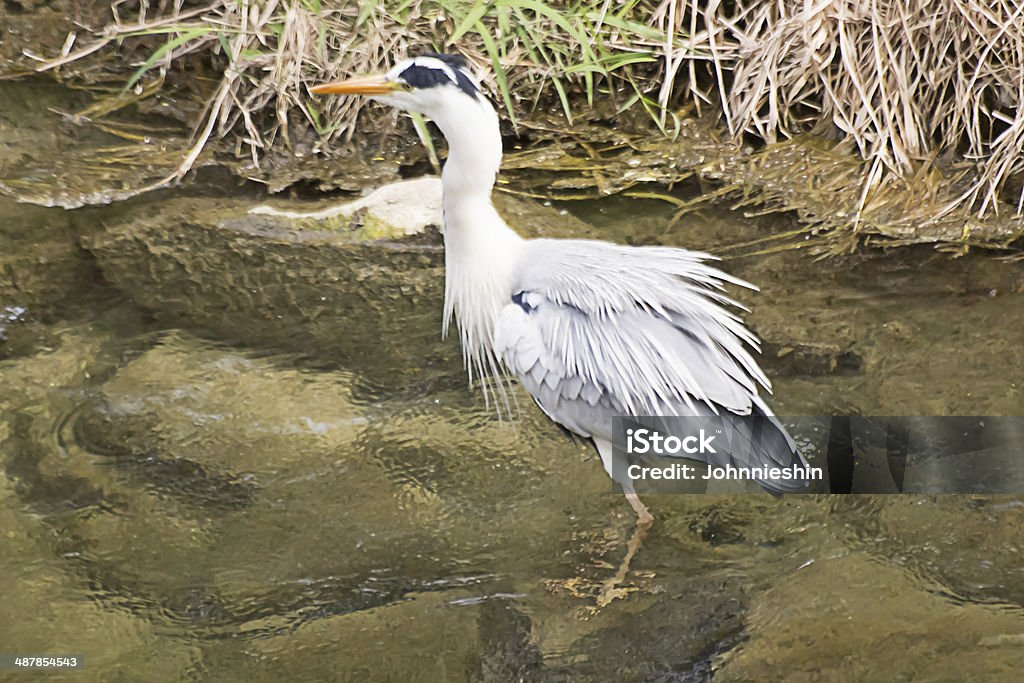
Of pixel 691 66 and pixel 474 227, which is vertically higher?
pixel 691 66

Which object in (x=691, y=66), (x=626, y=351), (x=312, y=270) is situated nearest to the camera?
(x=626, y=351)

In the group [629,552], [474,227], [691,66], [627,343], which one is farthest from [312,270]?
[691,66]

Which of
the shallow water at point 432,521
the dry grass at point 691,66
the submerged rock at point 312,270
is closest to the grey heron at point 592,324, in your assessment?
the shallow water at point 432,521

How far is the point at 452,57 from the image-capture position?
9.29 feet

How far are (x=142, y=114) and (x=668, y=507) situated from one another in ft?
8.72

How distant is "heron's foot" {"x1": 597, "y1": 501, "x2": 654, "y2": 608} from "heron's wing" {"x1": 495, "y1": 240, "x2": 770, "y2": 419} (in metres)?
0.27

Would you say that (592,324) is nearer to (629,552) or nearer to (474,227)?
(474,227)

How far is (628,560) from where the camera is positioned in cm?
279

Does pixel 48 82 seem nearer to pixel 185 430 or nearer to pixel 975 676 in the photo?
pixel 185 430

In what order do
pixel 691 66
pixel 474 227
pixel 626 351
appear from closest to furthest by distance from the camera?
pixel 626 351 < pixel 474 227 < pixel 691 66

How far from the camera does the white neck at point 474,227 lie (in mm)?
2807

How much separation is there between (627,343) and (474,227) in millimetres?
503

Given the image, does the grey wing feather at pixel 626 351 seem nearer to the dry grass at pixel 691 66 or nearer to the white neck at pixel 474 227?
the white neck at pixel 474 227

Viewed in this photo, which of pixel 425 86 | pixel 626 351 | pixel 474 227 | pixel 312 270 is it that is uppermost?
pixel 425 86
